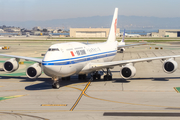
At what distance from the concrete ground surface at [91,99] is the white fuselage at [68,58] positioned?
219cm

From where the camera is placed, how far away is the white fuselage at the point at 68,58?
89.9ft

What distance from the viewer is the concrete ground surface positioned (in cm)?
2006

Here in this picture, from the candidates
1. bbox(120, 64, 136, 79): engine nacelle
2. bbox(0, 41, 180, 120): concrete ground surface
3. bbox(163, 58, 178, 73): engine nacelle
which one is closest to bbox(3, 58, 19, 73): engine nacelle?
bbox(0, 41, 180, 120): concrete ground surface

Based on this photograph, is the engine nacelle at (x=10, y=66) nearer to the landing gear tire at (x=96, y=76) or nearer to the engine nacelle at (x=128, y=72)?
the landing gear tire at (x=96, y=76)

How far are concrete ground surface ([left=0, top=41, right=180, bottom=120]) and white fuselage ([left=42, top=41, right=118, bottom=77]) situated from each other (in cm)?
219

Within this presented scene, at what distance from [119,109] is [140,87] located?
996 centimetres

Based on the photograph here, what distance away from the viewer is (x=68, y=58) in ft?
95.6

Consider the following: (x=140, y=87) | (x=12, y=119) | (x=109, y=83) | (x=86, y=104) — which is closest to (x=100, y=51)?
(x=109, y=83)

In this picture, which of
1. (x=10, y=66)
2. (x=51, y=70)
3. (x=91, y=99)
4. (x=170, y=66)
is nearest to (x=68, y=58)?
(x=51, y=70)

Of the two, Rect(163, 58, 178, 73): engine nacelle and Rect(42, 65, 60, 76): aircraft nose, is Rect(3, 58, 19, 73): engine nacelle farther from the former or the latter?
Rect(163, 58, 178, 73): engine nacelle

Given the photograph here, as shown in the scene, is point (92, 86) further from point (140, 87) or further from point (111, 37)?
point (111, 37)

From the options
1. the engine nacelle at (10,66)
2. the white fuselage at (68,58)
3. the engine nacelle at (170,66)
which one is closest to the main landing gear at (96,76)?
the white fuselage at (68,58)

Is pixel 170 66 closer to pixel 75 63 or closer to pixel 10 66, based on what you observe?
pixel 75 63

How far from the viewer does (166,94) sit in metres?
27.1
